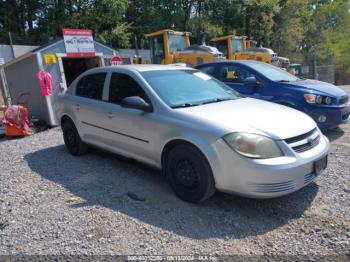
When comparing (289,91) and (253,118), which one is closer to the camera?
(253,118)

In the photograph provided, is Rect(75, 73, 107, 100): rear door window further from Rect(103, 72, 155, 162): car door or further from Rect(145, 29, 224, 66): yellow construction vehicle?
Rect(145, 29, 224, 66): yellow construction vehicle

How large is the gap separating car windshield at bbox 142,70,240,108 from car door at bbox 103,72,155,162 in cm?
24

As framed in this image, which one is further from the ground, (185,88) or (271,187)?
(185,88)

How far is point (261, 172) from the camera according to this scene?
325 cm

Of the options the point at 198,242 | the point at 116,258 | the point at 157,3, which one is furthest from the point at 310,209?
the point at 157,3

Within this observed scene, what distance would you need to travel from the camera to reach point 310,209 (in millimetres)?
3648

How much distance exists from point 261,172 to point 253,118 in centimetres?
72

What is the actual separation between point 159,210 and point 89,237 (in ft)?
2.78

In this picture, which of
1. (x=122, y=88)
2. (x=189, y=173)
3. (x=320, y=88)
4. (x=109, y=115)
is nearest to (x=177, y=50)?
(x=320, y=88)

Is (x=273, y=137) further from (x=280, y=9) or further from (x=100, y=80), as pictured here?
(x=280, y=9)

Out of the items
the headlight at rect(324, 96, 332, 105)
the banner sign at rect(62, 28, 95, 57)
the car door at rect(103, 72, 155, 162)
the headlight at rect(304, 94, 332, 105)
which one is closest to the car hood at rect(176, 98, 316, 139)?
the car door at rect(103, 72, 155, 162)

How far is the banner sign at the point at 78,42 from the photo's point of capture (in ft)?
32.8

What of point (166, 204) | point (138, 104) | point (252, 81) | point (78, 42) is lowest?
point (166, 204)

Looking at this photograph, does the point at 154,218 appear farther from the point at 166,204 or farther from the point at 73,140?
the point at 73,140
